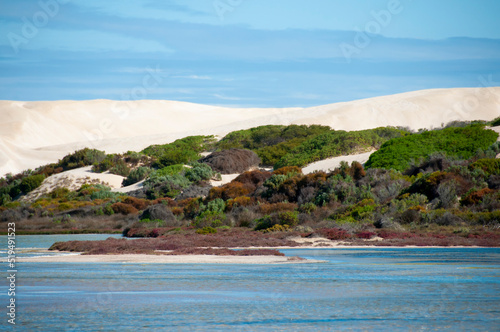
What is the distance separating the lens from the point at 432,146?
161 ft

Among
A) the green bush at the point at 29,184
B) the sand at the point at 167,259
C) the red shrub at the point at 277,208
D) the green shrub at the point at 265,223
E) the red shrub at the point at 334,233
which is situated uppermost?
the green bush at the point at 29,184

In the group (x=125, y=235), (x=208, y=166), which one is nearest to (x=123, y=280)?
(x=125, y=235)

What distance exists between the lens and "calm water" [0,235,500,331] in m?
12.5

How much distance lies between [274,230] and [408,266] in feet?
41.3

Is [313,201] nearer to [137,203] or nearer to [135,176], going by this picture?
[137,203]

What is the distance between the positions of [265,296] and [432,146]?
1418 inches

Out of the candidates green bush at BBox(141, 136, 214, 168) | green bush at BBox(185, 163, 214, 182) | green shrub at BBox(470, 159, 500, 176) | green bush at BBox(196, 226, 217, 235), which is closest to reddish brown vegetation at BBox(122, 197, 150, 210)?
green bush at BBox(185, 163, 214, 182)

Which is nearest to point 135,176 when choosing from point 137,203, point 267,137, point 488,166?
point 137,203

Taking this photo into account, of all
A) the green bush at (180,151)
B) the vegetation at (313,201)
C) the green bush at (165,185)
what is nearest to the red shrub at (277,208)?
the vegetation at (313,201)

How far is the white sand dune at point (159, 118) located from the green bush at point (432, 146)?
42121 mm

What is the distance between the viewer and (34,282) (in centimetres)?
1806

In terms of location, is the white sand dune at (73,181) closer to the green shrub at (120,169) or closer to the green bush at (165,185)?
the green shrub at (120,169)

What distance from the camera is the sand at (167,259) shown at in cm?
2311

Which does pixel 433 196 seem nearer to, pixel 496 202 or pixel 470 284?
pixel 496 202
